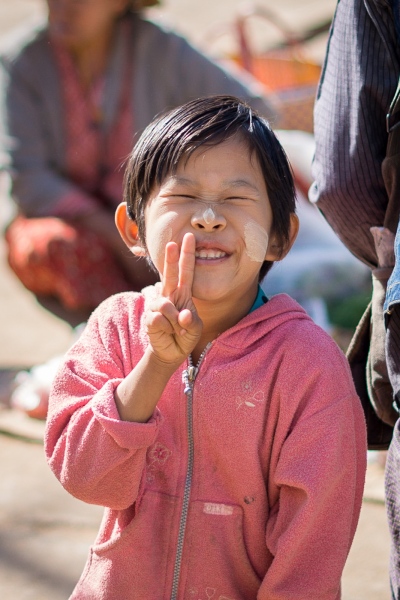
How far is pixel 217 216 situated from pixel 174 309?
196 mm

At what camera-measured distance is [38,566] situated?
7.78 ft

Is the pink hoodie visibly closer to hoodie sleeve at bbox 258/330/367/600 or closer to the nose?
hoodie sleeve at bbox 258/330/367/600

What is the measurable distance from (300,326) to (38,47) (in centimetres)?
263

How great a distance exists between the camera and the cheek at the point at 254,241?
160 centimetres

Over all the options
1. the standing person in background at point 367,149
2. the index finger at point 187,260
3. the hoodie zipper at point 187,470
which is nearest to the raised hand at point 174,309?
the index finger at point 187,260

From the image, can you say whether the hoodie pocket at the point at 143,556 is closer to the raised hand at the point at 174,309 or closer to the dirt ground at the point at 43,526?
the raised hand at the point at 174,309

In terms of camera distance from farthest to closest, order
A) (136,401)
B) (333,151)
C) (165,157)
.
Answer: (333,151) → (165,157) → (136,401)

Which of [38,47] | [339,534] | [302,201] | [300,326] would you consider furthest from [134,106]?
[339,534]

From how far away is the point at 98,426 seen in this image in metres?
1.54

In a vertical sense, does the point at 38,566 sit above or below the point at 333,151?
below

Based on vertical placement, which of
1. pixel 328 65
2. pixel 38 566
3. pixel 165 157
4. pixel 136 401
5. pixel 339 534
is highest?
pixel 328 65

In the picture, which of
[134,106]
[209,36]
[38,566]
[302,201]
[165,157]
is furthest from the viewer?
[209,36]

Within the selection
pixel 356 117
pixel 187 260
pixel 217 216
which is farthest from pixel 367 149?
pixel 187 260

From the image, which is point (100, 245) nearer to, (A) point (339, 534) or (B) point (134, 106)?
(B) point (134, 106)
